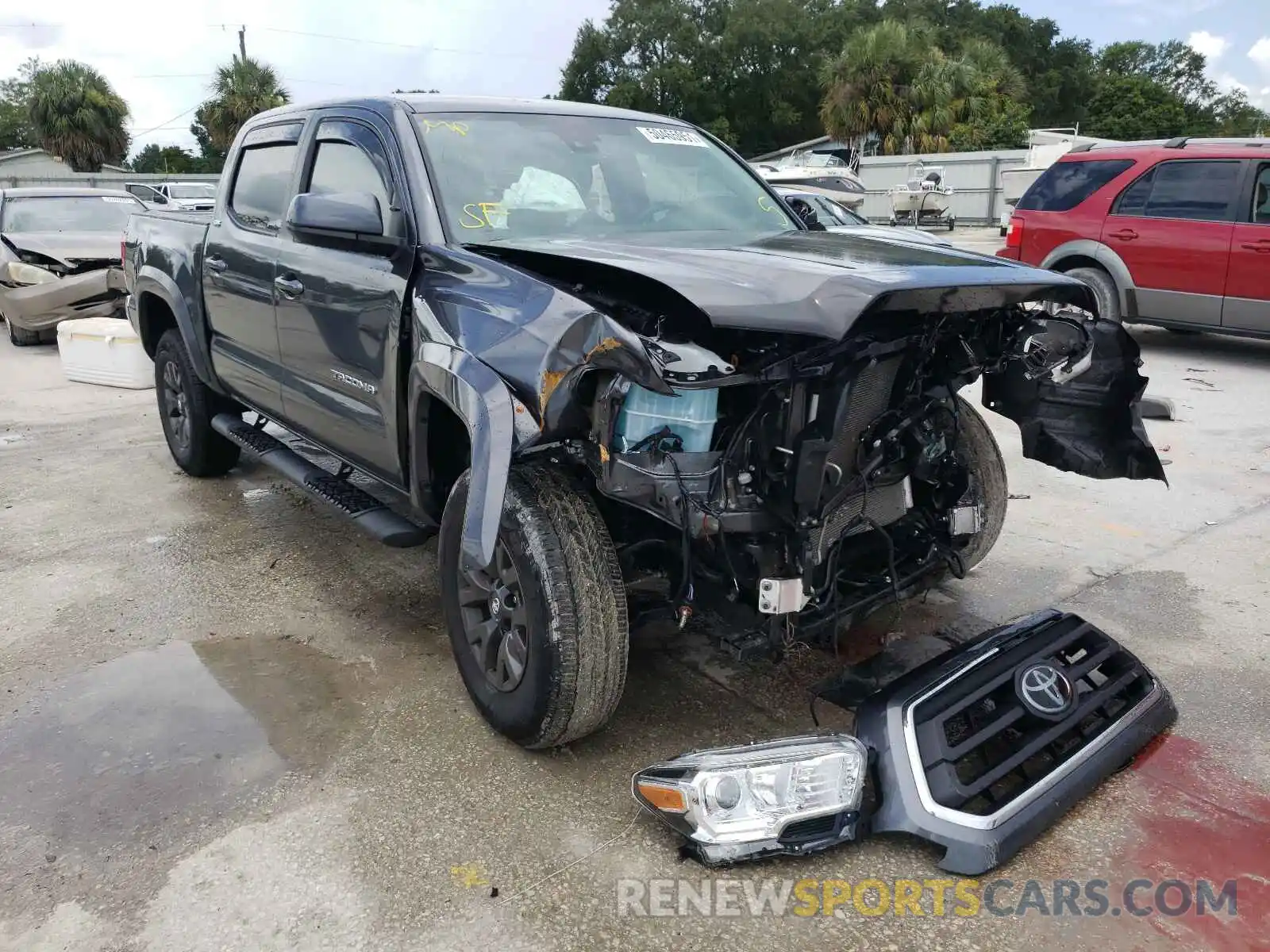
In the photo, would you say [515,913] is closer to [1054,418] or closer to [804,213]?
[1054,418]

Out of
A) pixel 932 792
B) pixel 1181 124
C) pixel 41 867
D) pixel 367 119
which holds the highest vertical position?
pixel 1181 124

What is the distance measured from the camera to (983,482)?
3.81 metres

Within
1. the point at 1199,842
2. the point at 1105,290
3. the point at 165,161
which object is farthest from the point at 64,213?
the point at 165,161

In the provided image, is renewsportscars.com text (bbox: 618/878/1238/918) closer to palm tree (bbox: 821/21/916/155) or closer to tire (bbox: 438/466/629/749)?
tire (bbox: 438/466/629/749)

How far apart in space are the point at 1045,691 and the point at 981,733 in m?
0.31

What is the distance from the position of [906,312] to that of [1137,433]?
3.48 feet

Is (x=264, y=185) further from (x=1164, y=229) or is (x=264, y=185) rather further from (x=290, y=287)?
(x=1164, y=229)

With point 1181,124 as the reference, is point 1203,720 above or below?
below

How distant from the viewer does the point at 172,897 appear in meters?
→ 2.41

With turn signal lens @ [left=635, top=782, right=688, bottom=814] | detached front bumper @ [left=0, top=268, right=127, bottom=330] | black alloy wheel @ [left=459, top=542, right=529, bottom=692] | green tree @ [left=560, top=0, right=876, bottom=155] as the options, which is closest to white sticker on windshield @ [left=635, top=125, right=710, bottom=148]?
black alloy wheel @ [left=459, top=542, right=529, bottom=692]

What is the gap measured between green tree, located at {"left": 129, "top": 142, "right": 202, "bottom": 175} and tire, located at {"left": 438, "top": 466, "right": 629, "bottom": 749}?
49884 mm

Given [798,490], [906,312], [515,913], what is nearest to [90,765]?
[515,913]

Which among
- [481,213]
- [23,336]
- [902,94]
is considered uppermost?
[902,94]

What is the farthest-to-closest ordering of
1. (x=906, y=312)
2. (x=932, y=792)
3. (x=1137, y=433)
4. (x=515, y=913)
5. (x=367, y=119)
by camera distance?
1. (x=367, y=119)
2. (x=1137, y=433)
3. (x=906, y=312)
4. (x=932, y=792)
5. (x=515, y=913)
